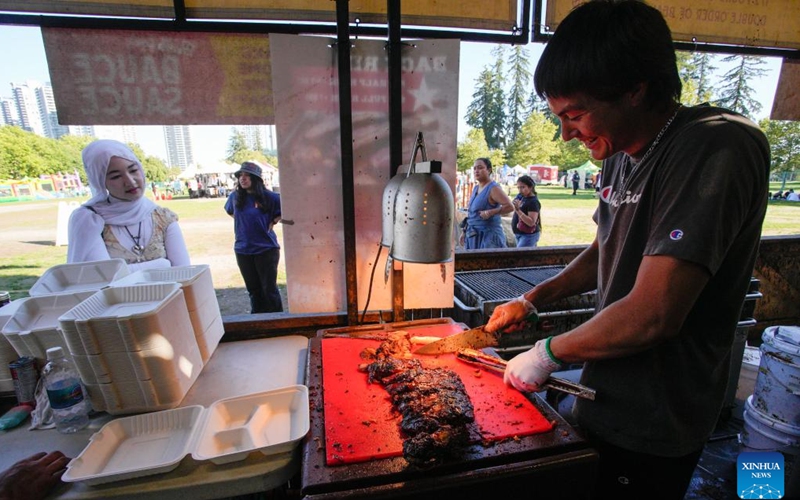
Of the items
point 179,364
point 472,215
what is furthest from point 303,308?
point 472,215

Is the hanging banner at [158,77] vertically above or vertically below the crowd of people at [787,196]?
above

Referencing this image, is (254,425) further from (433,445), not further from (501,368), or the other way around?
(501,368)

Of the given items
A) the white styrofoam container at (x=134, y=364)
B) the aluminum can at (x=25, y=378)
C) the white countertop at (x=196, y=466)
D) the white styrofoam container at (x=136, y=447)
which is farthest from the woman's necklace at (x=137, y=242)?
the white styrofoam container at (x=136, y=447)

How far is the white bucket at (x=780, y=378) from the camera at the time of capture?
2.76 meters

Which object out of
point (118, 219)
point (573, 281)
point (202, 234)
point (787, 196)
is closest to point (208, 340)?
point (118, 219)

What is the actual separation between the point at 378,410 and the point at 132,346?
1152mm

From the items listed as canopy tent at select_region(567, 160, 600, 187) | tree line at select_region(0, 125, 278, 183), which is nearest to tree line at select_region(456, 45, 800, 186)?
canopy tent at select_region(567, 160, 600, 187)

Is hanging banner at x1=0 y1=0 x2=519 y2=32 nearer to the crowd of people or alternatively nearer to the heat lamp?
the heat lamp

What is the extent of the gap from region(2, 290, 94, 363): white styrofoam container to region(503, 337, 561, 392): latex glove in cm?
215

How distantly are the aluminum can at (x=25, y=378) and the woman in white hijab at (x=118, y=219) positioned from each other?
890 mm

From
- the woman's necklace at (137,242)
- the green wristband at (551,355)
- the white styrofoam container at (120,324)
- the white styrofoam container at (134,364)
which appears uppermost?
the woman's necklace at (137,242)

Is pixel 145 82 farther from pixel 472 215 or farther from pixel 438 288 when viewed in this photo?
pixel 472 215

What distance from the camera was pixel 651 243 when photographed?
1.20 m

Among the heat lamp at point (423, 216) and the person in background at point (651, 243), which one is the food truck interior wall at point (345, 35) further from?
the person in background at point (651, 243)
